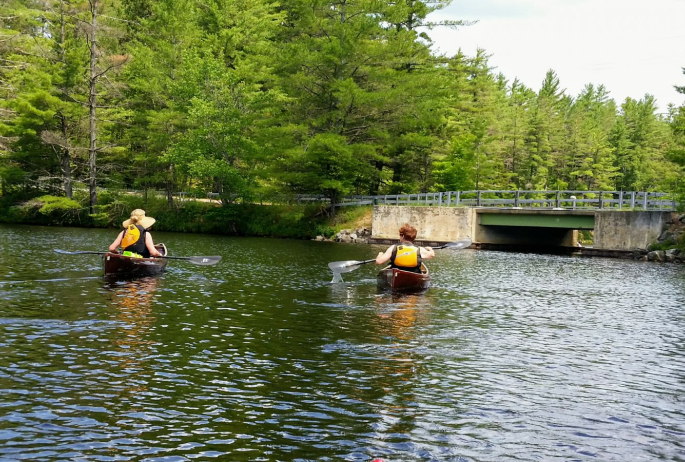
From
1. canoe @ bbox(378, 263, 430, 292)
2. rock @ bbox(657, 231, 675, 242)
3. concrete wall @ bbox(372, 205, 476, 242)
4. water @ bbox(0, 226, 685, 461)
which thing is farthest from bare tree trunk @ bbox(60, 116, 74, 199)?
rock @ bbox(657, 231, 675, 242)

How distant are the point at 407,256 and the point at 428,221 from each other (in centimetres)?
2441

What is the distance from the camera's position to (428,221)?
43156 millimetres

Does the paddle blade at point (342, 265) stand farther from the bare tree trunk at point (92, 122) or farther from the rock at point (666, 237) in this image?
the bare tree trunk at point (92, 122)

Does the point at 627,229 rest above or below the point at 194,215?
above

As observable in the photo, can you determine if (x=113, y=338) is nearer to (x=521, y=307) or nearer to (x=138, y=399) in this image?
(x=138, y=399)

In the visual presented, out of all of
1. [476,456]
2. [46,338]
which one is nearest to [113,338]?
[46,338]

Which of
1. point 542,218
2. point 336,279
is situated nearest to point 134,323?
point 336,279

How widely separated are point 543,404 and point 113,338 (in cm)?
731

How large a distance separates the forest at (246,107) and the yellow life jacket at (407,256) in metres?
23.4

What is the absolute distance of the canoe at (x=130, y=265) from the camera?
19484mm

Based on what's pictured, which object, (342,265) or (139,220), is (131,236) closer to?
(139,220)

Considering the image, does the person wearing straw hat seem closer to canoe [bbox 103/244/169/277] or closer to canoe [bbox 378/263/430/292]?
canoe [bbox 103/244/169/277]

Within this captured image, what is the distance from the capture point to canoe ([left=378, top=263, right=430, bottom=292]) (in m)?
19.0

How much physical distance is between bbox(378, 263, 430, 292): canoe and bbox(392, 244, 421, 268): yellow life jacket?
0.28 m
